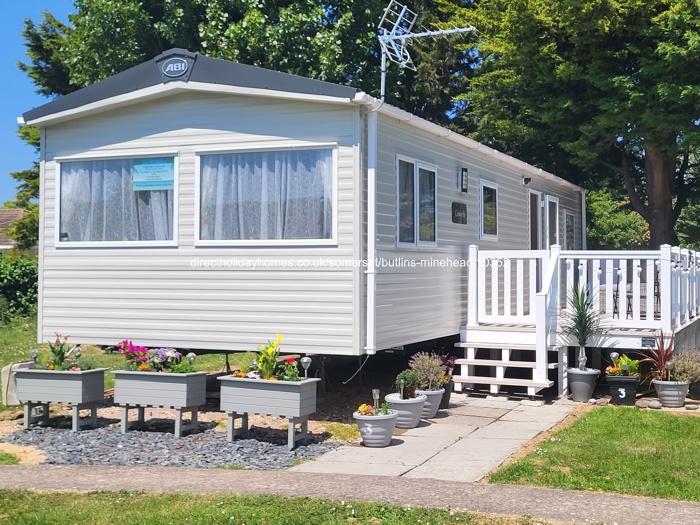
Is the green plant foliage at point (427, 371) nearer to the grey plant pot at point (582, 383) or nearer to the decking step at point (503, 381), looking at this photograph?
the decking step at point (503, 381)

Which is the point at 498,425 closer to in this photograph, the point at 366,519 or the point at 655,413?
the point at 655,413

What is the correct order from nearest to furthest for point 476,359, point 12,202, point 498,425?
1. point 498,425
2. point 476,359
3. point 12,202

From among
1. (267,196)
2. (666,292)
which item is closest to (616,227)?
(666,292)

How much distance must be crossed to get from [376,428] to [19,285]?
15.8 meters

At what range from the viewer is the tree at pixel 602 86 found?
1636 cm

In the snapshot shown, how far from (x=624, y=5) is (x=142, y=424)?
42.1ft

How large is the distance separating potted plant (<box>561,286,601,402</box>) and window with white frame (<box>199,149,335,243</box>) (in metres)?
3.61

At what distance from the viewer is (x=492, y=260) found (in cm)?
1140

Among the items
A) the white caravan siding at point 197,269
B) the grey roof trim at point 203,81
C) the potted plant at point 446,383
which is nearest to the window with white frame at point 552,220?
the potted plant at point 446,383

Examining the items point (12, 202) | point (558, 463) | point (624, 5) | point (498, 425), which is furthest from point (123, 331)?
point (12, 202)

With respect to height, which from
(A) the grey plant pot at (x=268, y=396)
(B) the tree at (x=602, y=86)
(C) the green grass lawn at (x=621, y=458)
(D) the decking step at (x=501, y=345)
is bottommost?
(C) the green grass lawn at (x=621, y=458)

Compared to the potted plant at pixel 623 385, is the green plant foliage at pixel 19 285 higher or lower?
higher

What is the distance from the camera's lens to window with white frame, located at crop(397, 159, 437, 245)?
989 cm

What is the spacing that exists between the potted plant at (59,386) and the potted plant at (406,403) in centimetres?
326
